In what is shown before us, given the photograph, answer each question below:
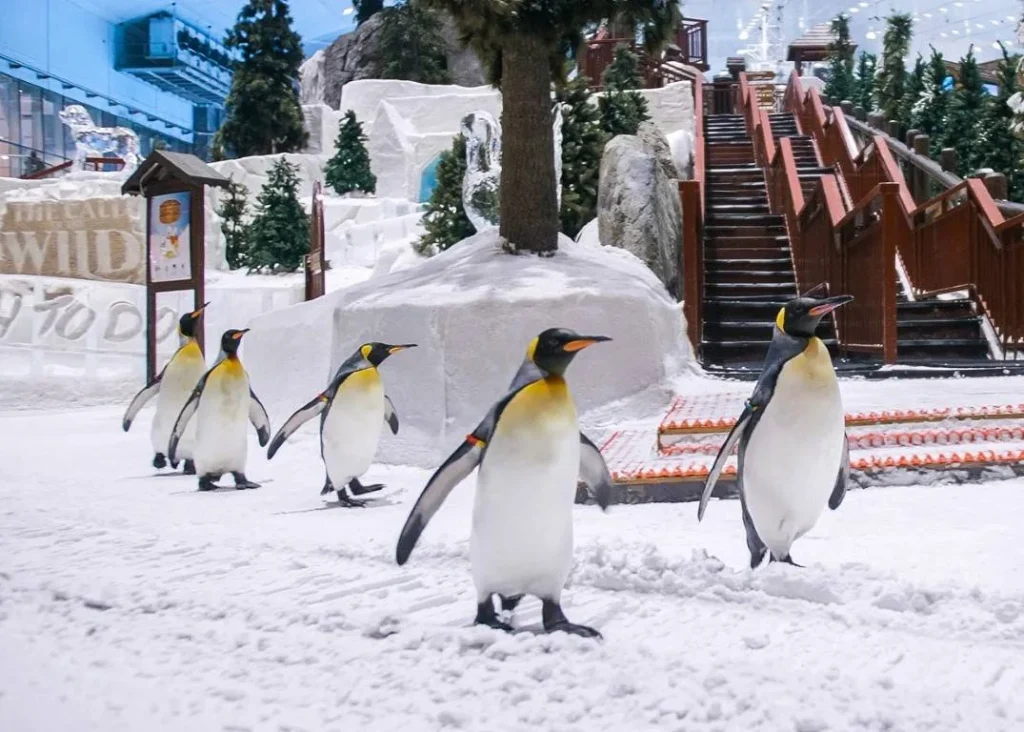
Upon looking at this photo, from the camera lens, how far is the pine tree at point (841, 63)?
3173 centimetres

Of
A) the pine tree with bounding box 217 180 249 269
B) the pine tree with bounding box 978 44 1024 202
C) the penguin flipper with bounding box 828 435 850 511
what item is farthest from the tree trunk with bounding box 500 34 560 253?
the pine tree with bounding box 978 44 1024 202

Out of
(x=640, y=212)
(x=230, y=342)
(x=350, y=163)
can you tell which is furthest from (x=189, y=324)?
(x=350, y=163)

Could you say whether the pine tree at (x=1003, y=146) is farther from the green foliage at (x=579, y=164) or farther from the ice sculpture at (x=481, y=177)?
the ice sculpture at (x=481, y=177)

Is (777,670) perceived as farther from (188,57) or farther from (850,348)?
(188,57)

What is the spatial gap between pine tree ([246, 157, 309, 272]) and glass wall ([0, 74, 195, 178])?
378 cm

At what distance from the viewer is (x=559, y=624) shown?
2539mm

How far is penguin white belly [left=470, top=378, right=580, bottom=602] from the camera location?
8.12ft

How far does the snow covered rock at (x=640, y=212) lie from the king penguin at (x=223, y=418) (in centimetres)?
600

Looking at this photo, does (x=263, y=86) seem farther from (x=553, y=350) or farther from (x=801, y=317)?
(x=553, y=350)

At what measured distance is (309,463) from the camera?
6.55 meters

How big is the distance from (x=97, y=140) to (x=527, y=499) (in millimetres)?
22692

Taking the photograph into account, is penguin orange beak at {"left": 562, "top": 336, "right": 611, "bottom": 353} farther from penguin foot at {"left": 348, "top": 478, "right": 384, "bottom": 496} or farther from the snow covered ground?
penguin foot at {"left": 348, "top": 478, "right": 384, "bottom": 496}

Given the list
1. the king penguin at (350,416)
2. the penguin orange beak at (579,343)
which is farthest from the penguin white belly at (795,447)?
the king penguin at (350,416)

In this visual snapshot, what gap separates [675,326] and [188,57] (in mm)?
12159
